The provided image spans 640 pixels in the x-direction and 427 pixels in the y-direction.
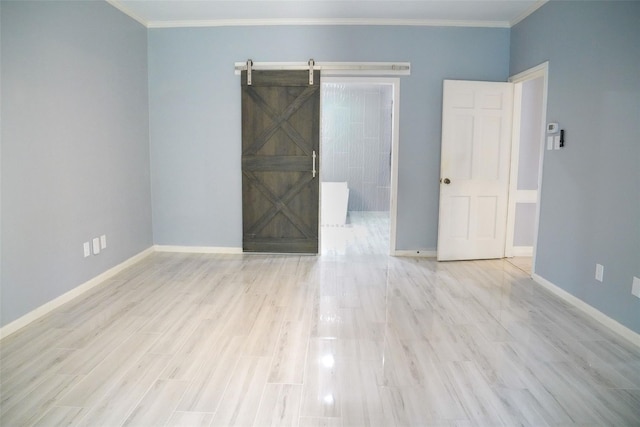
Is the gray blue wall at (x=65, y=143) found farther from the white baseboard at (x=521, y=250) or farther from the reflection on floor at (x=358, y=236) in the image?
the white baseboard at (x=521, y=250)

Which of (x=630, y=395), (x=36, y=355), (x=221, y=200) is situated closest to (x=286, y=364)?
(x=36, y=355)

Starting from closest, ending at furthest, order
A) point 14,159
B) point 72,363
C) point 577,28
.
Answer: point 72,363, point 14,159, point 577,28

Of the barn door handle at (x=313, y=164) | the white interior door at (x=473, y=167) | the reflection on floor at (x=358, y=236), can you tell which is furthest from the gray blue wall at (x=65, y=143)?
the white interior door at (x=473, y=167)

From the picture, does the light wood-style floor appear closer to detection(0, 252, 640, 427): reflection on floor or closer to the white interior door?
detection(0, 252, 640, 427): reflection on floor

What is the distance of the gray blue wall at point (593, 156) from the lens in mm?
2797

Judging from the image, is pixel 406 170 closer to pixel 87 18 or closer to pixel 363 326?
pixel 363 326

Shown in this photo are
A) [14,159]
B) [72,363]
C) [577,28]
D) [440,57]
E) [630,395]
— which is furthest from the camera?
[440,57]

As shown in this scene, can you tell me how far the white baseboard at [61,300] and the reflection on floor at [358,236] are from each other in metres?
2.31

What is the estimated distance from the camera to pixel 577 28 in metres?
3.39

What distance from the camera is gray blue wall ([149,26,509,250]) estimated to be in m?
4.68

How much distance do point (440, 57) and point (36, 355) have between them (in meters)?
4.71

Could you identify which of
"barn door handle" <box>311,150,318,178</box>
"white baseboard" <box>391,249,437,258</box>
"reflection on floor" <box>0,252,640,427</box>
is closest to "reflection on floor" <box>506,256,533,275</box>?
"reflection on floor" <box>0,252,640,427</box>

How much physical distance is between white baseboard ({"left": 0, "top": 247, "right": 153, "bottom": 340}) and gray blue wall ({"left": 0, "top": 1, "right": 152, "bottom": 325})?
0.04 m

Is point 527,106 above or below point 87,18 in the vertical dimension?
below
